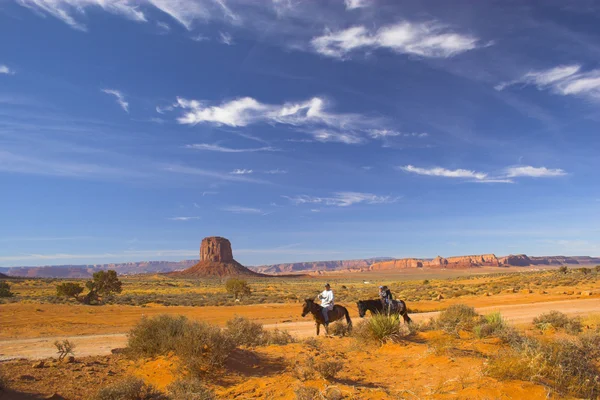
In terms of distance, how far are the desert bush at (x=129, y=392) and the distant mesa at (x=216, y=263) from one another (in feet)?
464

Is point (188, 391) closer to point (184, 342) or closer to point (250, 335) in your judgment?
point (184, 342)

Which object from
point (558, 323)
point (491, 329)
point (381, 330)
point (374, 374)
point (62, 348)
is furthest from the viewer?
point (558, 323)

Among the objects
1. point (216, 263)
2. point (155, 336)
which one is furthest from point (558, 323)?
point (216, 263)

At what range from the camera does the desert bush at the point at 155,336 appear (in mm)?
9719

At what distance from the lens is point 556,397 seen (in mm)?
6539

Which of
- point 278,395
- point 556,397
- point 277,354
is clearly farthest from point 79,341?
point 556,397

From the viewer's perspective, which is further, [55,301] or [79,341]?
[55,301]

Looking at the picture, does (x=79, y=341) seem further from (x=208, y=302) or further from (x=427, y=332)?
(x=208, y=302)

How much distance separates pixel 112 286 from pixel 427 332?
38119 millimetres

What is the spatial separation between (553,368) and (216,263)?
16239 cm

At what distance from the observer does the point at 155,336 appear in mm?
10125

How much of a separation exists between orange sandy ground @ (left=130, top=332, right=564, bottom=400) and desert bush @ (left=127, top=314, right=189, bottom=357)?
306 millimetres

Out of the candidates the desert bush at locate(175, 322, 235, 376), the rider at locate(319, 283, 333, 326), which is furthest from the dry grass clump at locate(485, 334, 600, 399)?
the rider at locate(319, 283, 333, 326)

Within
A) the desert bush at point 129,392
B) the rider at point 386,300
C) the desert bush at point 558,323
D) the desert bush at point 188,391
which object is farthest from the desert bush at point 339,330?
the desert bush at point 558,323
